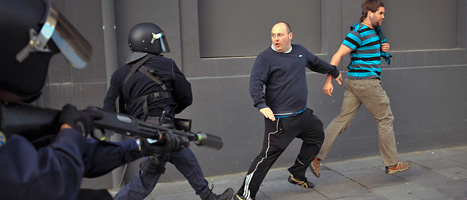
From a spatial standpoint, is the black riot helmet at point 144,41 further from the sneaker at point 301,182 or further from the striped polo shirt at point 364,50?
the striped polo shirt at point 364,50

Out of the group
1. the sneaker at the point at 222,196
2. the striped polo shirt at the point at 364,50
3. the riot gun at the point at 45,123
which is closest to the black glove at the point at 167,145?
the riot gun at the point at 45,123

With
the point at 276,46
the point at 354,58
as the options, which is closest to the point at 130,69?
the point at 276,46

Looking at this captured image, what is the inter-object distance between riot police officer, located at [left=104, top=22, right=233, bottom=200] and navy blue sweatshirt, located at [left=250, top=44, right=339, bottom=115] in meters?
0.74

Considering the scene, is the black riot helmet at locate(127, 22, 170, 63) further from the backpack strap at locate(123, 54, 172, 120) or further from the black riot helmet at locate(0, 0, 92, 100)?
the black riot helmet at locate(0, 0, 92, 100)

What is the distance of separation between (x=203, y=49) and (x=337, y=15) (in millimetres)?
1726

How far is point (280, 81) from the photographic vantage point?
4.27 metres

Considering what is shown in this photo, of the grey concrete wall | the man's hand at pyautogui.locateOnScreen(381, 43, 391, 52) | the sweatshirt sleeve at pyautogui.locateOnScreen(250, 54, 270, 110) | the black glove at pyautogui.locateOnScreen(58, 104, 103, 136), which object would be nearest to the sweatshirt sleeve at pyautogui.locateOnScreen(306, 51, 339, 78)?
the sweatshirt sleeve at pyautogui.locateOnScreen(250, 54, 270, 110)

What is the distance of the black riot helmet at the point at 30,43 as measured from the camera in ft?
5.05

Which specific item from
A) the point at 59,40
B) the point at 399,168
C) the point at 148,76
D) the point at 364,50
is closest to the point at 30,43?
the point at 59,40

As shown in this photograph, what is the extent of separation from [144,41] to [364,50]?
242 centimetres

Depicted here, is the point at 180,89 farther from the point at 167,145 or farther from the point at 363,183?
the point at 363,183

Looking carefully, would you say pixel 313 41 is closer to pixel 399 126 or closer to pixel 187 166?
pixel 399 126

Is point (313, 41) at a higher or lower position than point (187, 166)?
higher

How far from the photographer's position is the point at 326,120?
5.77 metres
